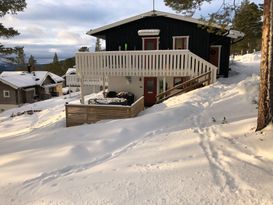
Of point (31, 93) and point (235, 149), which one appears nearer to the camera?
point (235, 149)

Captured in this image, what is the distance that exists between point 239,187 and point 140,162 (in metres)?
2.05

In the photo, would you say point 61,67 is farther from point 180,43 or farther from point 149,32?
point 180,43

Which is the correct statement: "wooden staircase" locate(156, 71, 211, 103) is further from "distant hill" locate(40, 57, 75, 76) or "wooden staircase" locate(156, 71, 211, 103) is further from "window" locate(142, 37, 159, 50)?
"distant hill" locate(40, 57, 75, 76)

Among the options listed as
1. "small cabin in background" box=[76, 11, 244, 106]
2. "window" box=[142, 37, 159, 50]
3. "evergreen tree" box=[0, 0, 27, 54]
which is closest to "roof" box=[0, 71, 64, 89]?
"small cabin in background" box=[76, 11, 244, 106]

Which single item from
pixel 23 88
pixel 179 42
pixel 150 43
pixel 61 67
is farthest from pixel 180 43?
pixel 61 67

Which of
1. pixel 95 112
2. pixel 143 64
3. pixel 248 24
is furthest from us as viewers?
pixel 248 24

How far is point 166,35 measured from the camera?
15891 mm

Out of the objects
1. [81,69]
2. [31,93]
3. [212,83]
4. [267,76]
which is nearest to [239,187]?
[267,76]

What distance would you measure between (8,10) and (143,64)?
700 cm

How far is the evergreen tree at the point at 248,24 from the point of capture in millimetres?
9809

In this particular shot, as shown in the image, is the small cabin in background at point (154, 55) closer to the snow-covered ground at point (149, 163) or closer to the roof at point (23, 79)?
the snow-covered ground at point (149, 163)

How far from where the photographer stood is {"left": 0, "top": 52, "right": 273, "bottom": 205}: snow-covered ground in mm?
4324

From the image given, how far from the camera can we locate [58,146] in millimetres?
7258

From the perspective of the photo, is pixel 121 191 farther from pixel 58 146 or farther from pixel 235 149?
pixel 58 146
